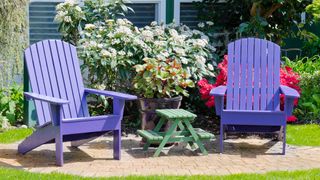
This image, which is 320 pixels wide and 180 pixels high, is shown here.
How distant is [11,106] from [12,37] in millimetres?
768

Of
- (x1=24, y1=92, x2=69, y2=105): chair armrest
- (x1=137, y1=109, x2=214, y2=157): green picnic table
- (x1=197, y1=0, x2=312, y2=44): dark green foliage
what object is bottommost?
(x1=137, y1=109, x2=214, y2=157): green picnic table

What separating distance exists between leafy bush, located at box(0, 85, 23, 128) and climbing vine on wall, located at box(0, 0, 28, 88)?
0.61ft

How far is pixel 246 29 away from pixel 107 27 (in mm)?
1662

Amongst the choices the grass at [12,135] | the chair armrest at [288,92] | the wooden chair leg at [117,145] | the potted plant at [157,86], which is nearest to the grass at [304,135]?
the chair armrest at [288,92]

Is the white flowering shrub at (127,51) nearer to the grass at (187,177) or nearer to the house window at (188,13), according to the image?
the house window at (188,13)

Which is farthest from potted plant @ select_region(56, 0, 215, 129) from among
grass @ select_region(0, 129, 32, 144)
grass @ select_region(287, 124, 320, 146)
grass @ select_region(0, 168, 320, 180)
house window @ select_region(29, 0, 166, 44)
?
grass @ select_region(0, 168, 320, 180)

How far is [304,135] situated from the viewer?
6266 mm

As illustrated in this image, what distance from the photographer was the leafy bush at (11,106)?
662cm

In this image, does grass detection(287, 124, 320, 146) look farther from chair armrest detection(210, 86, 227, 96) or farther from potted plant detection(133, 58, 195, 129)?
potted plant detection(133, 58, 195, 129)

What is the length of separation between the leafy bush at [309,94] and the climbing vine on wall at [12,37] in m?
3.16

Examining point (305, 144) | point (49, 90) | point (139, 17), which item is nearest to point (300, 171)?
Answer: point (305, 144)

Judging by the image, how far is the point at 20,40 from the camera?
662 centimetres

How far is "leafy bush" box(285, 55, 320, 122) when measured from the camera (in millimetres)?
7023

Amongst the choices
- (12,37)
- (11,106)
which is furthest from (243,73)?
(11,106)
